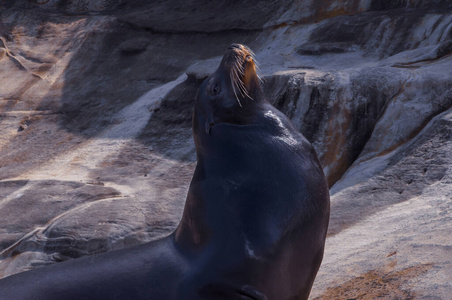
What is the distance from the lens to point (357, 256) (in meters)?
4.21

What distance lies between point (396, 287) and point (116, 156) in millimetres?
6449

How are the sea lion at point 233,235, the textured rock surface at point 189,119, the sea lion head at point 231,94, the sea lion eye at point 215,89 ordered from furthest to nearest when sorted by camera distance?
1. the textured rock surface at point 189,119
2. the sea lion eye at point 215,89
3. the sea lion head at point 231,94
4. the sea lion at point 233,235

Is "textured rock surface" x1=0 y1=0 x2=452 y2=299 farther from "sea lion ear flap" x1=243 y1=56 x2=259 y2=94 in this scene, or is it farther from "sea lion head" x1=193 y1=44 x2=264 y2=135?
"sea lion ear flap" x1=243 y1=56 x2=259 y2=94

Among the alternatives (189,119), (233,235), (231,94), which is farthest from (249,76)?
(189,119)

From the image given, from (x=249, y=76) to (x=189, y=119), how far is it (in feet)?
20.1

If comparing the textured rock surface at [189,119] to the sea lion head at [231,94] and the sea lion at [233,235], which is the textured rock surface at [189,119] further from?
the sea lion head at [231,94]

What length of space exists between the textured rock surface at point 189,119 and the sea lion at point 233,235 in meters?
0.73

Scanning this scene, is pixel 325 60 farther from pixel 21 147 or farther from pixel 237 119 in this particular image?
pixel 237 119

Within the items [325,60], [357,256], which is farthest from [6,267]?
[325,60]

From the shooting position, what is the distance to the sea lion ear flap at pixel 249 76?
3525 millimetres

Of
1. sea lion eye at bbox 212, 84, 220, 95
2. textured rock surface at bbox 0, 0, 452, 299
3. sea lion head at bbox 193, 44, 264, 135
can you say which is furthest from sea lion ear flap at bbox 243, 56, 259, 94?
textured rock surface at bbox 0, 0, 452, 299

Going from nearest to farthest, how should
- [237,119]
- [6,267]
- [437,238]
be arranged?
[237,119]
[437,238]
[6,267]

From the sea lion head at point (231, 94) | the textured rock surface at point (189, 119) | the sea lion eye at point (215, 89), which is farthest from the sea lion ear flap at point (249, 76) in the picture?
the textured rock surface at point (189, 119)

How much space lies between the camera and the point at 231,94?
11.4 feet
